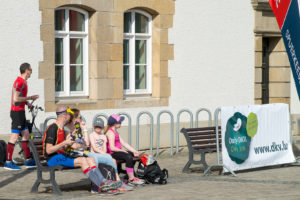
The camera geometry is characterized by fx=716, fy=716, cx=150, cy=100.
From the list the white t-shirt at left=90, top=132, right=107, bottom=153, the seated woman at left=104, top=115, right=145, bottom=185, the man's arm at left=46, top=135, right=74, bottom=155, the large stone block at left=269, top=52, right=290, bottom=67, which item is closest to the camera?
the man's arm at left=46, top=135, right=74, bottom=155

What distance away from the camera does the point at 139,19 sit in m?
15.9

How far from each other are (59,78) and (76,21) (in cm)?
122

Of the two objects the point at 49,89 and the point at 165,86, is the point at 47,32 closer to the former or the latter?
the point at 49,89

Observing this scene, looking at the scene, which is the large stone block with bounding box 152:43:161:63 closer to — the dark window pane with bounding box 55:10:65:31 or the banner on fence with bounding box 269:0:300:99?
the dark window pane with bounding box 55:10:65:31

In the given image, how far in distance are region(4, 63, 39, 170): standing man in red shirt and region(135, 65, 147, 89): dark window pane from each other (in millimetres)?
4279

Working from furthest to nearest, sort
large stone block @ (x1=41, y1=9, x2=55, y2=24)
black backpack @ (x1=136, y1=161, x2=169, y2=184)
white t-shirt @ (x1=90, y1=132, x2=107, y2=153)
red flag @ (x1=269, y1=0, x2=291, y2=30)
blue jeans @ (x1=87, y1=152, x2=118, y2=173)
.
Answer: large stone block @ (x1=41, y1=9, x2=55, y2=24), red flag @ (x1=269, y1=0, x2=291, y2=30), black backpack @ (x1=136, y1=161, x2=169, y2=184), white t-shirt @ (x1=90, y1=132, x2=107, y2=153), blue jeans @ (x1=87, y1=152, x2=118, y2=173)

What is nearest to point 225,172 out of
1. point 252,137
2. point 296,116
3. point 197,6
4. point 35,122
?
point 252,137

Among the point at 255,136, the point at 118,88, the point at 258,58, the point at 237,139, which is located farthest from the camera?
the point at 258,58

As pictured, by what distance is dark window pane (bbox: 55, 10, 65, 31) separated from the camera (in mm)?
14305

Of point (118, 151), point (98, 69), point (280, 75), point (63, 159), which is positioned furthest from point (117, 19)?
point (280, 75)

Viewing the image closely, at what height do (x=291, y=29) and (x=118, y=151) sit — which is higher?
(x=291, y=29)

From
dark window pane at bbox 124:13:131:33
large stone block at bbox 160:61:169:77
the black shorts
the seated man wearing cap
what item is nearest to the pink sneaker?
the seated man wearing cap

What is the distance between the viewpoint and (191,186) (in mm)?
10469

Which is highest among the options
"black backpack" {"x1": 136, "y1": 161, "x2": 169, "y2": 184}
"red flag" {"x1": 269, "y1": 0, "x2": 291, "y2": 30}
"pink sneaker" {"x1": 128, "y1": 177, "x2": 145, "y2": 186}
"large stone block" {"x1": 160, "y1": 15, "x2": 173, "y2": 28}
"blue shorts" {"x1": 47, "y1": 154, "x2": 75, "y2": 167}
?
"large stone block" {"x1": 160, "y1": 15, "x2": 173, "y2": 28}
